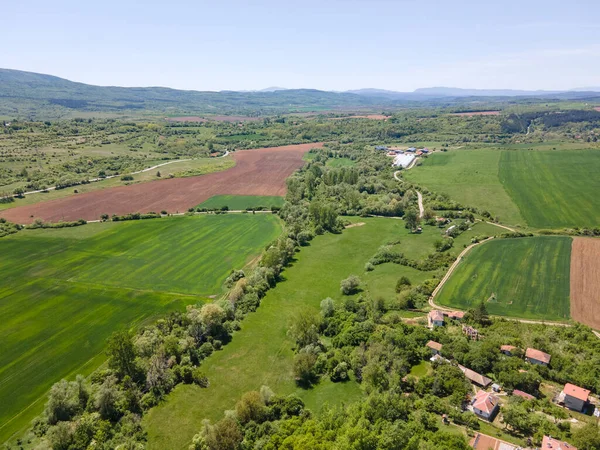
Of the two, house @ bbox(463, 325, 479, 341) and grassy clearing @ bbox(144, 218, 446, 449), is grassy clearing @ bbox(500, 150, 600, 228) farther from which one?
house @ bbox(463, 325, 479, 341)

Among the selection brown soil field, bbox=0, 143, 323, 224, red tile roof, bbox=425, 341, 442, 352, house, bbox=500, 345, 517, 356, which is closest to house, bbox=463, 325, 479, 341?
house, bbox=500, 345, 517, 356

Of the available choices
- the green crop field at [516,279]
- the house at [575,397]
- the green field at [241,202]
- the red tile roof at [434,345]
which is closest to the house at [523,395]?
the house at [575,397]

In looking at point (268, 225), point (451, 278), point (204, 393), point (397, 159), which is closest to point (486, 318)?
point (451, 278)

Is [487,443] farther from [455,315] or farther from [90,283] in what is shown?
[90,283]

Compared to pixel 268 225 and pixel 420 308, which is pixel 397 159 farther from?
pixel 420 308

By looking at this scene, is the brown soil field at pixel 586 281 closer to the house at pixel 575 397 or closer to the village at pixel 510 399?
the village at pixel 510 399

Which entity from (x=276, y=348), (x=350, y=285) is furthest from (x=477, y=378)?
(x=350, y=285)
